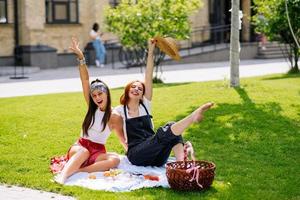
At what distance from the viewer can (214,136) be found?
8.80m

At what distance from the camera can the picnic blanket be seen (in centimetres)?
640

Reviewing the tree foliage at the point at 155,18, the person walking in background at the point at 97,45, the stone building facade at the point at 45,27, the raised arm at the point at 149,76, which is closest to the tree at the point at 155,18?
the tree foliage at the point at 155,18

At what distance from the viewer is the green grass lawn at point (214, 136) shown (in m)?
6.34

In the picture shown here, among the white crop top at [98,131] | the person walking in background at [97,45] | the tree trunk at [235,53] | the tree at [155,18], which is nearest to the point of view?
the white crop top at [98,131]

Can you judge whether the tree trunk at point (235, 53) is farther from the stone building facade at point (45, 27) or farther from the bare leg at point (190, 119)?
the stone building facade at point (45, 27)

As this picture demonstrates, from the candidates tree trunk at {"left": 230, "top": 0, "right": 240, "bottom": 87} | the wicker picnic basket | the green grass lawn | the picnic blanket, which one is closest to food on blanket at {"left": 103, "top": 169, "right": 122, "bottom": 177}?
the picnic blanket

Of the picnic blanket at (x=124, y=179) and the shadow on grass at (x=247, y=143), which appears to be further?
the shadow on grass at (x=247, y=143)

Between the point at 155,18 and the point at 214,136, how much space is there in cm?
730

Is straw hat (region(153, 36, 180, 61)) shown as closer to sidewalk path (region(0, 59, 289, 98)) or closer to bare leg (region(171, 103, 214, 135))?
bare leg (region(171, 103, 214, 135))

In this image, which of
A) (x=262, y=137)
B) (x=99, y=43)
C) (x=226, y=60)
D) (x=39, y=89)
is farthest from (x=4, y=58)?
(x=262, y=137)

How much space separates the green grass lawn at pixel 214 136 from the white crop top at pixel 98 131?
0.67 m

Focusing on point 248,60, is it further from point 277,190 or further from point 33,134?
point 277,190

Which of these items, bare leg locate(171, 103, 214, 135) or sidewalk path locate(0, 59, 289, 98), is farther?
sidewalk path locate(0, 59, 289, 98)

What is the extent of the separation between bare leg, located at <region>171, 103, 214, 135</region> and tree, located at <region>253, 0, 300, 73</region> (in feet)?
32.8
